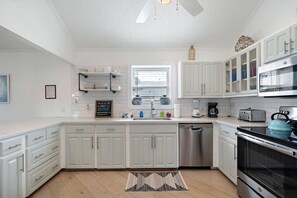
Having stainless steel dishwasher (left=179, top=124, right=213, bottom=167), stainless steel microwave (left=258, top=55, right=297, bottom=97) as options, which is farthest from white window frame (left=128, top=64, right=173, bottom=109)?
stainless steel microwave (left=258, top=55, right=297, bottom=97)

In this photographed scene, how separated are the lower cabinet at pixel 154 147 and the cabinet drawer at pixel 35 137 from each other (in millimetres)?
1415

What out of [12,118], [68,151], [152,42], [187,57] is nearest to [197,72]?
[187,57]

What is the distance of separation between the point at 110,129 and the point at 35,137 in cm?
121

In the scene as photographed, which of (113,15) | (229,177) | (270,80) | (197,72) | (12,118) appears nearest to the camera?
(270,80)

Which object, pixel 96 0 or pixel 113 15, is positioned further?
pixel 113 15

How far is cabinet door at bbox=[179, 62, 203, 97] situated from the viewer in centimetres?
400

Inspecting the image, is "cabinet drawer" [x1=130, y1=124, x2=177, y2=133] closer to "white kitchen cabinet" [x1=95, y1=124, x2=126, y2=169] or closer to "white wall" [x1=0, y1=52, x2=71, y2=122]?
"white kitchen cabinet" [x1=95, y1=124, x2=126, y2=169]

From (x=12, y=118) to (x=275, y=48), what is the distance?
4911 mm

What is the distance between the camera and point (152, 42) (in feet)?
13.6

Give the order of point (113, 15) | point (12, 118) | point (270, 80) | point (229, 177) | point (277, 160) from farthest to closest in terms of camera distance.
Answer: point (12, 118), point (113, 15), point (229, 177), point (270, 80), point (277, 160)

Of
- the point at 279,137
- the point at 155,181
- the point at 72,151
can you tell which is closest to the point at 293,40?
the point at 279,137

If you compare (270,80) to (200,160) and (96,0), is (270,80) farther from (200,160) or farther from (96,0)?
(96,0)

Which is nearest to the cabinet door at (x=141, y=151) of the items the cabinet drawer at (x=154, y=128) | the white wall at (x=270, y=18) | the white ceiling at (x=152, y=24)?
the cabinet drawer at (x=154, y=128)

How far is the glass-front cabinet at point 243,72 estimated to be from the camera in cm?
294
